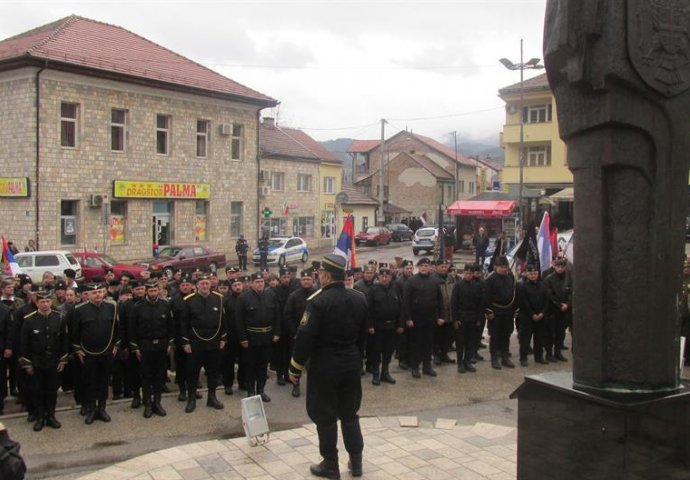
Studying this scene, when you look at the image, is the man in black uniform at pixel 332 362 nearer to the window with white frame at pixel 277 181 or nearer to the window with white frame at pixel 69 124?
the window with white frame at pixel 69 124

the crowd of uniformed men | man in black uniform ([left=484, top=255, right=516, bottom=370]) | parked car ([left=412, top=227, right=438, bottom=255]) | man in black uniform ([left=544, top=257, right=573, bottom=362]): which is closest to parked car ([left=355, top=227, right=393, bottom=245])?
parked car ([left=412, top=227, right=438, bottom=255])

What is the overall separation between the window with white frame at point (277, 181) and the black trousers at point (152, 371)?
108 feet

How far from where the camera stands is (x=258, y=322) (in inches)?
376

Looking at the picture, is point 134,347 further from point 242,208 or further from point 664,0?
point 242,208

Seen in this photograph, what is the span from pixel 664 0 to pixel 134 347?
7175 millimetres

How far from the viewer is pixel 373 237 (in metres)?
46.6

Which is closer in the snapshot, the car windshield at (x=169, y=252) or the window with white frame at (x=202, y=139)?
the car windshield at (x=169, y=252)

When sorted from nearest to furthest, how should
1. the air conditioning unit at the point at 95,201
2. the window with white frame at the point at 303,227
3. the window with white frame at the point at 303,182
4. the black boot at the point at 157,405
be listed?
1. the black boot at the point at 157,405
2. the air conditioning unit at the point at 95,201
3. the window with white frame at the point at 303,227
4. the window with white frame at the point at 303,182

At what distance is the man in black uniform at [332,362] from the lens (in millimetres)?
6172

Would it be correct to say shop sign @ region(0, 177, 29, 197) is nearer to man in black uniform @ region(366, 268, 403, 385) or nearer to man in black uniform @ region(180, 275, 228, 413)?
man in black uniform @ region(180, 275, 228, 413)

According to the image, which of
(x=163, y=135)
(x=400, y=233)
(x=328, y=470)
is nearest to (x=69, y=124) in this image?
(x=163, y=135)

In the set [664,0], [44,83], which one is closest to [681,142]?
[664,0]

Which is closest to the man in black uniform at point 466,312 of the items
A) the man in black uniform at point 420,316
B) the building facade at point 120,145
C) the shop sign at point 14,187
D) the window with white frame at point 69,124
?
the man in black uniform at point 420,316

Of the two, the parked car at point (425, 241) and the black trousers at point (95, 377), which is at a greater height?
the parked car at point (425, 241)
